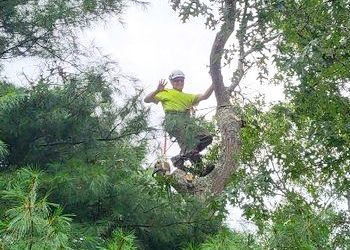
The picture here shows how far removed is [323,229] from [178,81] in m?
3.48

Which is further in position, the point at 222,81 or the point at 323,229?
the point at 222,81

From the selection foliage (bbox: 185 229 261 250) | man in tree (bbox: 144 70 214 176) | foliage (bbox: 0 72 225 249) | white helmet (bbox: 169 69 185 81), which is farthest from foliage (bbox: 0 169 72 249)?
white helmet (bbox: 169 69 185 81)

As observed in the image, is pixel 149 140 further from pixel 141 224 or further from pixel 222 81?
pixel 222 81

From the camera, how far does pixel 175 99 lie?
21.8 feet

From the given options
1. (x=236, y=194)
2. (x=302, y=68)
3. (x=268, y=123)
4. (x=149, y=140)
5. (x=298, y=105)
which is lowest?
(x=236, y=194)

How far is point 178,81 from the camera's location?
716 cm

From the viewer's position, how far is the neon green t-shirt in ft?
21.3

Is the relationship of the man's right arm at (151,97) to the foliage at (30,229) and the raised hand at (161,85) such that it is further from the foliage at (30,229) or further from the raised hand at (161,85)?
the foliage at (30,229)

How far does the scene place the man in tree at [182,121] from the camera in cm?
576

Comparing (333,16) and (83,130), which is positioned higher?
(333,16)

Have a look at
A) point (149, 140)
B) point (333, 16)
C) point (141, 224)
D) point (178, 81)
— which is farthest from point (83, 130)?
point (333, 16)

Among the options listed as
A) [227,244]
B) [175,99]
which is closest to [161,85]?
[175,99]

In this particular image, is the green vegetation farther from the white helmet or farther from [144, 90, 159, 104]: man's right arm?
the white helmet

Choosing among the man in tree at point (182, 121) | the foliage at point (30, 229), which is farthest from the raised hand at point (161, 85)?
the foliage at point (30, 229)
